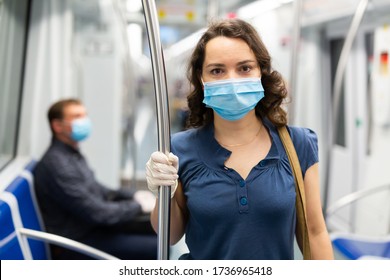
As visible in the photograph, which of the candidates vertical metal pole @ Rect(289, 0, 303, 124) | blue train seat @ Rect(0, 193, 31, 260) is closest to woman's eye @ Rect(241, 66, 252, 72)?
vertical metal pole @ Rect(289, 0, 303, 124)

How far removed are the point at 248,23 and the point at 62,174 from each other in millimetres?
1563

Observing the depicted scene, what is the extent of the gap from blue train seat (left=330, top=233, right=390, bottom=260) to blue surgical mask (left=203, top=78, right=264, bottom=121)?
4.97 ft

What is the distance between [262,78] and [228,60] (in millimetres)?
166

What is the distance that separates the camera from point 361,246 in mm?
2426

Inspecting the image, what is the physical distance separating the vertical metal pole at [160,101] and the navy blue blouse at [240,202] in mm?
83

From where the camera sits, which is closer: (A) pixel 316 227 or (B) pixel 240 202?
(B) pixel 240 202

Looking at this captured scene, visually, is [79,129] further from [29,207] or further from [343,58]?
[343,58]

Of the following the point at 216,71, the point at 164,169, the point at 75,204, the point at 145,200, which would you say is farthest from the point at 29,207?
the point at 216,71

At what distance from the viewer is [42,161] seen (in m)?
2.48

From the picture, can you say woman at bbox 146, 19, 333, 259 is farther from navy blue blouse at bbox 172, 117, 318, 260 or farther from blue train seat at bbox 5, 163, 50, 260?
blue train seat at bbox 5, 163, 50, 260

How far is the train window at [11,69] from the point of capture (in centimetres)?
288
